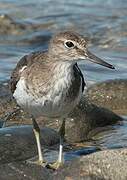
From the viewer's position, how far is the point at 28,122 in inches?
387

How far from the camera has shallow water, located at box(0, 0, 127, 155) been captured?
1341 centimetres

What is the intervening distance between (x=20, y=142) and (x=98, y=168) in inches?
60.9

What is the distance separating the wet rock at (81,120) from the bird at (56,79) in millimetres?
1554

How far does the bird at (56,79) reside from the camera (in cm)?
723

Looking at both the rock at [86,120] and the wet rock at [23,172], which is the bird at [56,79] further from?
the rock at [86,120]

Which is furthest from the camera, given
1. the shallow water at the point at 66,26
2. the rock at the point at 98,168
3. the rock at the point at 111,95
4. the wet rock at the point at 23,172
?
the shallow water at the point at 66,26

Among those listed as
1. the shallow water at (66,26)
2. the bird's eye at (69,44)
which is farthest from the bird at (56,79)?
the shallow water at (66,26)

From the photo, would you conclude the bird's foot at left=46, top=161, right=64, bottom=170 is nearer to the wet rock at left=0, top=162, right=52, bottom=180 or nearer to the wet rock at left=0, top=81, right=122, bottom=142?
the wet rock at left=0, top=162, right=52, bottom=180

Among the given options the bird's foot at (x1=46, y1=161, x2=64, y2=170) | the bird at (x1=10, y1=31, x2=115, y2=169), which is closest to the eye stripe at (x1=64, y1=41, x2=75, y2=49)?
the bird at (x1=10, y1=31, x2=115, y2=169)

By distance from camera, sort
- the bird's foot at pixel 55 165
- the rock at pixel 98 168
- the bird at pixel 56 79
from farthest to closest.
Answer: the bird's foot at pixel 55 165, the bird at pixel 56 79, the rock at pixel 98 168

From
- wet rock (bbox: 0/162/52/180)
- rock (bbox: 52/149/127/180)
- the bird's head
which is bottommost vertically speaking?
wet rock (bbox: 0/162/52/180)

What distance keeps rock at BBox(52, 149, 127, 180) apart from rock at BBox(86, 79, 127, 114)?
3.43 metres

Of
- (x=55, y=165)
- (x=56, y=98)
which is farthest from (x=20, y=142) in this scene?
(x=56, y=98)

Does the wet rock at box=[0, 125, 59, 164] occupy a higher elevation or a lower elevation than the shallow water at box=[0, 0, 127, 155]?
higher
